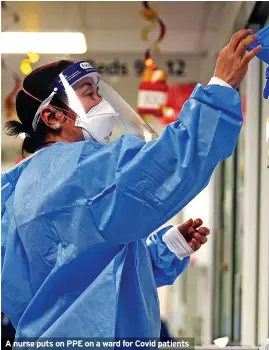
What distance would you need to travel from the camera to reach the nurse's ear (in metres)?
1.67

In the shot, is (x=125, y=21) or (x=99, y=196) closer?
(x=99, y=196)

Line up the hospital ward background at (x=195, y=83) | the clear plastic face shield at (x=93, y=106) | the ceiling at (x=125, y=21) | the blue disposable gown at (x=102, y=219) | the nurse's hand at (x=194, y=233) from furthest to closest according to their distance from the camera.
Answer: the ceiling at (x=125, y=21) < the hospital ward background at (x=195, y=83) < the nurse's hand at (x=194, y=233) < the clear plastic face shield at (x=93, y=106) < the blue disposable gown at (x=102, y=219)

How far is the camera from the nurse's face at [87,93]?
1.65 m

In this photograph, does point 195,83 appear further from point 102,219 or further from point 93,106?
point 102,219

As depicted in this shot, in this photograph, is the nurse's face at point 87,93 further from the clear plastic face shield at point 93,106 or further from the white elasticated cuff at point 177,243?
the white elasticated cuff at point 177,243

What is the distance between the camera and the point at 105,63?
3.39 meters

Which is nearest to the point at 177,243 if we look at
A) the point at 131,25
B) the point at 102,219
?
the point at 102,219

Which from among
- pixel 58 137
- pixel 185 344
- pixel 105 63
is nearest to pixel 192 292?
pixel 105 63

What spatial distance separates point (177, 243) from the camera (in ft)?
5.84

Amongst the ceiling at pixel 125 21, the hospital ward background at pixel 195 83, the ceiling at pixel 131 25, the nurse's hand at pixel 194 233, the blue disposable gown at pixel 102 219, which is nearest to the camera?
the blue disposable gown at pixel 102 219

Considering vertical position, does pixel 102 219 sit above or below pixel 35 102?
below

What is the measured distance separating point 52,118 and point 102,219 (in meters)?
0.39

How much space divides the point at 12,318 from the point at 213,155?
2.28 ft

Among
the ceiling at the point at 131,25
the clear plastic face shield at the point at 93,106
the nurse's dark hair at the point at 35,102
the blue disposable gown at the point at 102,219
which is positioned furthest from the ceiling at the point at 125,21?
the blue disposable gown at the point at 102,219
